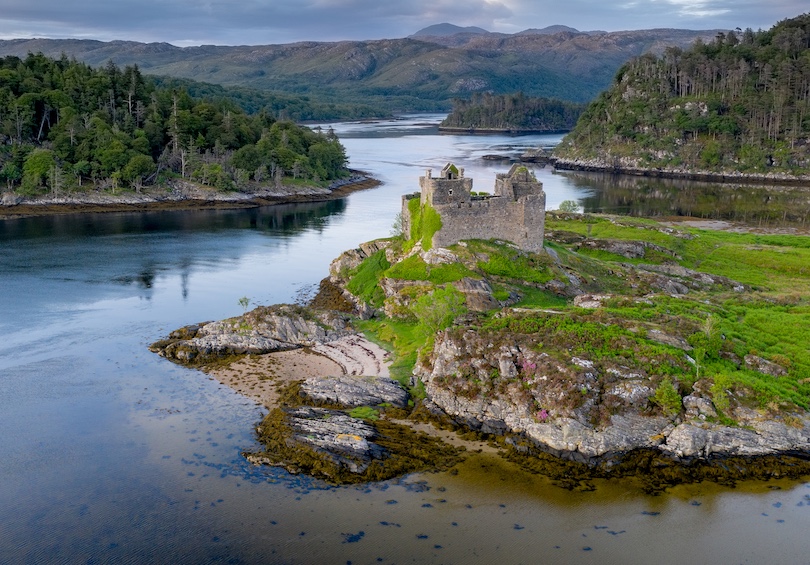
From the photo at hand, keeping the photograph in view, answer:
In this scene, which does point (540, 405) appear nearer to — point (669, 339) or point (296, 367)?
point (669, 339)

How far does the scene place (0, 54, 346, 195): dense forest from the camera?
4397 inches

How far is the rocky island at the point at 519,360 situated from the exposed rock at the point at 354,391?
105 millimetres

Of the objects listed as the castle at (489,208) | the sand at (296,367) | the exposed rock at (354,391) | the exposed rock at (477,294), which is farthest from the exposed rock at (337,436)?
the castle at (489,208)

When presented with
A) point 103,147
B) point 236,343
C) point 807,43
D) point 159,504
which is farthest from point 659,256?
point 807,43

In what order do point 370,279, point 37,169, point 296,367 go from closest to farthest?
1. point 296,367
2. point 370,279
3. point 37,169

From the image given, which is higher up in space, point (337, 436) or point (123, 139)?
point (123, 139)

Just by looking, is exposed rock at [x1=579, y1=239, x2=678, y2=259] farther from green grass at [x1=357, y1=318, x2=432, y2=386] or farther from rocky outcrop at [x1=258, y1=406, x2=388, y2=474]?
rocky outcrop at [x1=258, y1=406, x2=388, y2=474]

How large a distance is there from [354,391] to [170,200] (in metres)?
85.4

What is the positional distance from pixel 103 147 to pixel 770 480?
108340 millimetres

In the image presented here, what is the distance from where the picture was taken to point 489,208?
52.8m

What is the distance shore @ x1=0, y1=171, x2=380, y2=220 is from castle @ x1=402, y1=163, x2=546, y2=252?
6893cm

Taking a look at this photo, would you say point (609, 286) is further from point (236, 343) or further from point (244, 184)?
point (244, 184)

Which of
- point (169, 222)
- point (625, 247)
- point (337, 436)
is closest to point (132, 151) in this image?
point (169, 222)

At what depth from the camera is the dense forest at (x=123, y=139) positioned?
112 m
